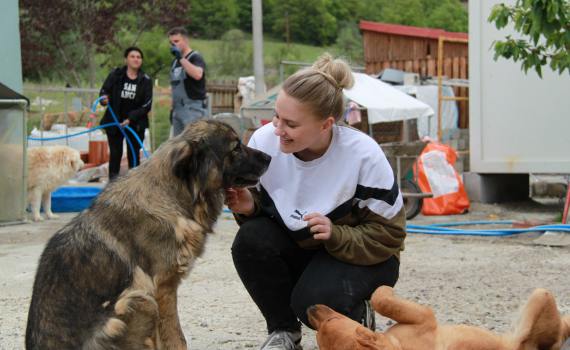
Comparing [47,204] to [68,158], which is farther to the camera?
[68,158]

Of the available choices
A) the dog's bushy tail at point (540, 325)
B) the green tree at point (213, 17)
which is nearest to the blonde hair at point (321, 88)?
the dog's bushy tail at point (540, 325)

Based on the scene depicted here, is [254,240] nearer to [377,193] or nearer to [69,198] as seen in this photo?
[377,193]

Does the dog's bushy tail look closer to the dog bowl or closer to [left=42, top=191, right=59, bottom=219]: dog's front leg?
[left=42, top=191, right=59, bottom=219]: dog's front leg

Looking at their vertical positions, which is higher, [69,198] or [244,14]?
[244,14]

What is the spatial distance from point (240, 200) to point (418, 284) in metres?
2.48

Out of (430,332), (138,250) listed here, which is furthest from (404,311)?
(138,250)

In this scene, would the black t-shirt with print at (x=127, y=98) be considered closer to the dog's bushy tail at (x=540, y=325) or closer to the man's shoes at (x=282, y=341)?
the man's shoes at (x=282, y=341)

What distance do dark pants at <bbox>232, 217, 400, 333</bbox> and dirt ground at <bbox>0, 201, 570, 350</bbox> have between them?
0.45 m

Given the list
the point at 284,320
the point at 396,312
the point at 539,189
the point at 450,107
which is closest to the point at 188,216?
the point at 284,320

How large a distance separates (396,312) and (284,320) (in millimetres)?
919

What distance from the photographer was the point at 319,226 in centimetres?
344

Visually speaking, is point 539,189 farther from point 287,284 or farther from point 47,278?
point 47,278

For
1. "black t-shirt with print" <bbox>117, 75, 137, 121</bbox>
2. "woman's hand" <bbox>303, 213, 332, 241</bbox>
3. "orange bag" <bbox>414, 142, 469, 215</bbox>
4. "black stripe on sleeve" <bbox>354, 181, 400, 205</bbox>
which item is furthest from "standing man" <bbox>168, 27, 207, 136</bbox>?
"woman's hand" <bbox>303, 213, 332, 241</bbox>

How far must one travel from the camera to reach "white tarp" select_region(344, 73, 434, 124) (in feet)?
37.4
